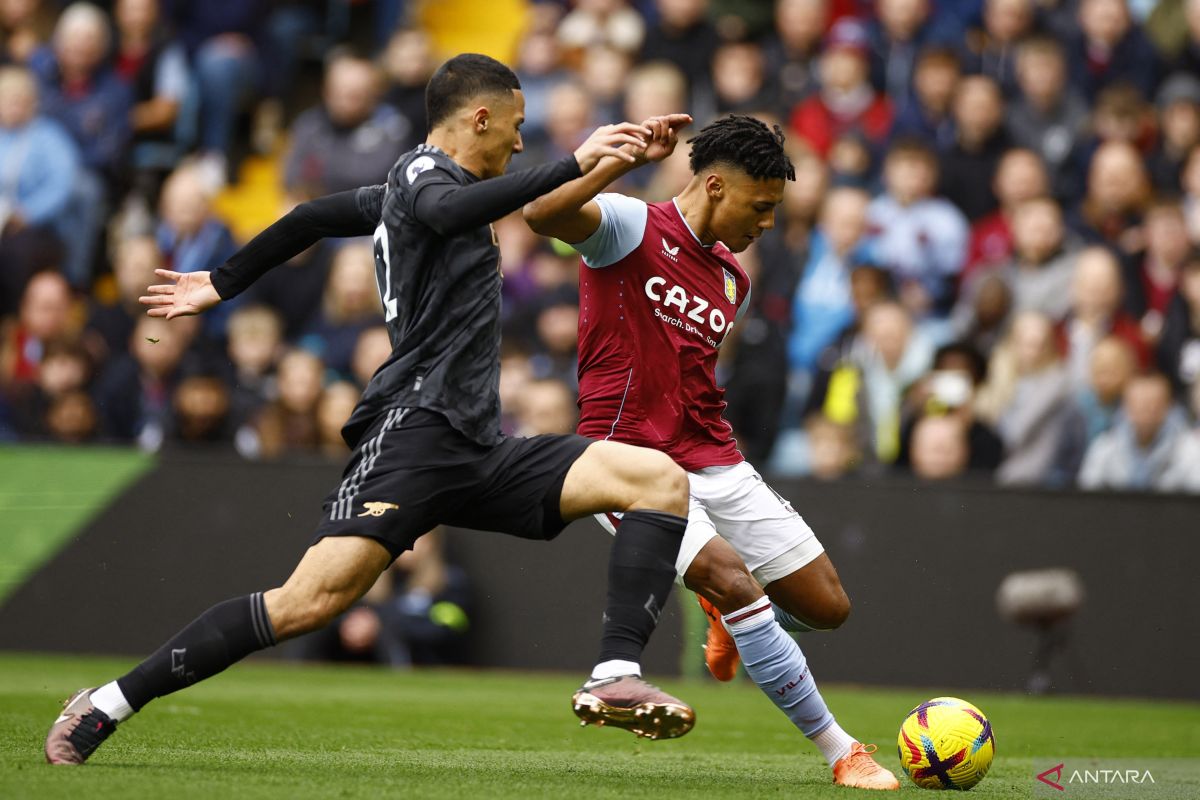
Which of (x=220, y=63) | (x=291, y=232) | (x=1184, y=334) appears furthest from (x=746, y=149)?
(x=220, y=63)

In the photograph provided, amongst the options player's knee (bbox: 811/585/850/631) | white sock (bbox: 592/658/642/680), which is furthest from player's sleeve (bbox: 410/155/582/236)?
player's knee (bbox: 811/585/850/631)

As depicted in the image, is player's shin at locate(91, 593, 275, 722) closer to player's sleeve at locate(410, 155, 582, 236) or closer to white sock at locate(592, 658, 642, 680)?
white sock at locate(592, 658, 642, 680)

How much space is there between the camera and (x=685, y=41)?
15.8 m

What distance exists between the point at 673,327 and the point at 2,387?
9.09 metres

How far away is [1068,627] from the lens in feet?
39.0

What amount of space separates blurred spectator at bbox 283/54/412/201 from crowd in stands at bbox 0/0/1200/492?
0.03 metres

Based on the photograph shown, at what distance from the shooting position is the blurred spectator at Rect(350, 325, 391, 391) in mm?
13602

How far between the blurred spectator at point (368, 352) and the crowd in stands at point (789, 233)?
3 cm

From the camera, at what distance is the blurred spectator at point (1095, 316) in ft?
41.4

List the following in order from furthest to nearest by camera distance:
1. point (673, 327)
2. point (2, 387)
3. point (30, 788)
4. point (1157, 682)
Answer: point (2, 387)
point (1157, 682)
point (673, 327)
point (30, 788)

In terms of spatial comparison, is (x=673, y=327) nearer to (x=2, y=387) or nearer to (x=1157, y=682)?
(x=1157, y=682)

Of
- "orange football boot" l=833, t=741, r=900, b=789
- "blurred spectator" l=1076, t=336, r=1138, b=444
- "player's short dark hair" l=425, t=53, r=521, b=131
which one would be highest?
"player's short dark hair" l=425, t=53, r=521, b=131

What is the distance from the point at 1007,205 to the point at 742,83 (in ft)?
8.64

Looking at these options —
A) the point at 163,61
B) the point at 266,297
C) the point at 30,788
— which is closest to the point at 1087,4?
the point at 266,297
